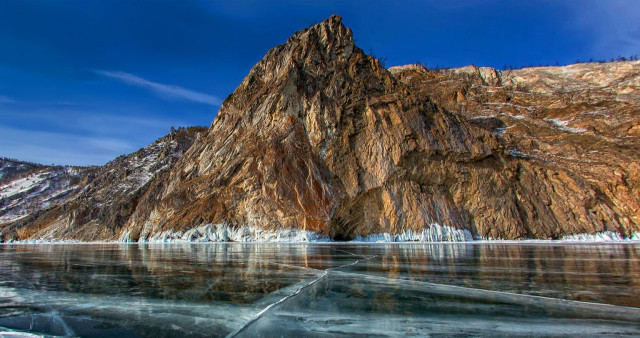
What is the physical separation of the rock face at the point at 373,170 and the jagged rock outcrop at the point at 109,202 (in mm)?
12418

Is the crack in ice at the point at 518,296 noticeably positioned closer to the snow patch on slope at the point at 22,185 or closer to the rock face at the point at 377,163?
the rock face at the point at 377,163

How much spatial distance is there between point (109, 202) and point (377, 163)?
5814 cm

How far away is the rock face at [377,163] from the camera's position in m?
41.6

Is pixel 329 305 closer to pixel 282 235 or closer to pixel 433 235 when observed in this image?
pixel 282 235

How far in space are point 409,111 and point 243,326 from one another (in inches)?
1792

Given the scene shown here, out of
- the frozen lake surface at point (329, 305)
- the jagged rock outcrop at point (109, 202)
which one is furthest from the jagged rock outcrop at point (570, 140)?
the jagged rock outcrop at point (109, 202)

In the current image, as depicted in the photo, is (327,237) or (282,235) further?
(327,237)

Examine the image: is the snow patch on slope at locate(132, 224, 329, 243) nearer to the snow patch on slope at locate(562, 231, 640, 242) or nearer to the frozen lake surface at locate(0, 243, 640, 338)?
the snow patch on slope at locate(562, 231, 640, 242)

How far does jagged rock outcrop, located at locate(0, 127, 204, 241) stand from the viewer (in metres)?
64.6

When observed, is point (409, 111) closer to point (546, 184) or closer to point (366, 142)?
point (366, 142)

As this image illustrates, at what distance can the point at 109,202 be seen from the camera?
71.0 metres

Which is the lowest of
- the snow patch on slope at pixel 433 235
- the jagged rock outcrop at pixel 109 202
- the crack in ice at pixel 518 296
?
Answer: the snow patch on slope at pixel 433 235

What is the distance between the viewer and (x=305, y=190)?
4309cm

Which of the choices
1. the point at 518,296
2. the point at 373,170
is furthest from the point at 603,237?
the point at 518,296
